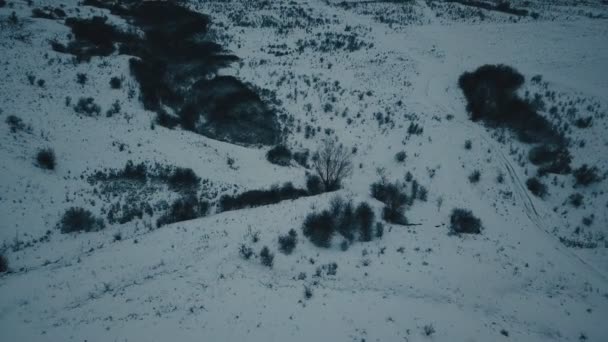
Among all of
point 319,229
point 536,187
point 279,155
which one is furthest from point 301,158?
point 536,187

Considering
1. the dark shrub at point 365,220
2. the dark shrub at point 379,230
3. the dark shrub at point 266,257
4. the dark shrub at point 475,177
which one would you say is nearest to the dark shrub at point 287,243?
the dark shrub at point 266,257

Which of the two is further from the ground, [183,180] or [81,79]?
[81,79]

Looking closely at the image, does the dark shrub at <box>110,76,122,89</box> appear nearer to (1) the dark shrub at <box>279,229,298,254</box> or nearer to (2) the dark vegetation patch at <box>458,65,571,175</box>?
(1) the dark shrub at <box>279,229,298,254</box>

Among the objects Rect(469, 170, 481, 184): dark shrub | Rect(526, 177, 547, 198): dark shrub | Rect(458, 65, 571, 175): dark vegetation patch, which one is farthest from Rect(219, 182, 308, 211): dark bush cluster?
Rect(458, 65, 571, 175): dark vegetation patch

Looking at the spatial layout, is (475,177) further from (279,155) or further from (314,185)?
(279,155)

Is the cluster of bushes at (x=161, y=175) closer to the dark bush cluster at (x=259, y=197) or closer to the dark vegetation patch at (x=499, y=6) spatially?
the dark bush cluster at (x=259, y=197)

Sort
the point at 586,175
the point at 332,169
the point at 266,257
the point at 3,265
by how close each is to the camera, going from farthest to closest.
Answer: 1. the point at 332,169
2. the point at 586,175
3. the point at 266,257
4. the point at 3,265
